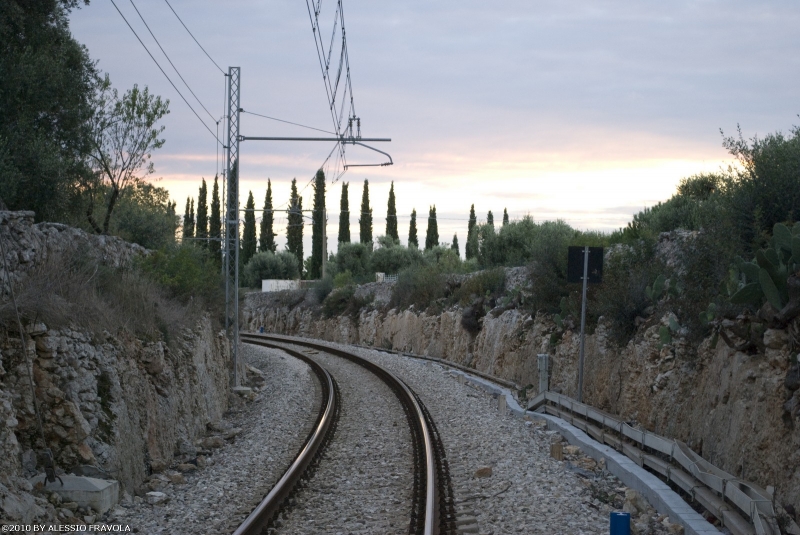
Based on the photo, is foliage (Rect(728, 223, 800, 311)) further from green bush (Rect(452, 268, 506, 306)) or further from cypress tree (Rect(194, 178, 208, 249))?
cypress tree (Rect(194, 178, 208, 249))

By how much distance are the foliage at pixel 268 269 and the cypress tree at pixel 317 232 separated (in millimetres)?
2239

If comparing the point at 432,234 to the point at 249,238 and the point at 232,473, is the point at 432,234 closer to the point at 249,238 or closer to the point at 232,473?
the point at 249,238

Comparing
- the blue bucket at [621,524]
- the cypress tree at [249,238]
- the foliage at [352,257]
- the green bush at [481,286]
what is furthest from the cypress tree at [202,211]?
the blue bucket at [621,524]

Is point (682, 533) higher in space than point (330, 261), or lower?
lower

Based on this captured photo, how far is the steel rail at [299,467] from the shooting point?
27.4ft

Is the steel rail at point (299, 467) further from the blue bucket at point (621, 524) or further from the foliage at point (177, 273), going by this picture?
the foliage at point (177, 273)

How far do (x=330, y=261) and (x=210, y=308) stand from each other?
54894 mm

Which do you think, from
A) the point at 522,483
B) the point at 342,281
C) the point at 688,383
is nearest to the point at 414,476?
the point at 522,483

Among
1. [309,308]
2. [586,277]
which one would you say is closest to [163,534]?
[586,277]

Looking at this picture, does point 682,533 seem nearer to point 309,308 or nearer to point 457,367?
point 457,367

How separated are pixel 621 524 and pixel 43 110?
19099 millimetres

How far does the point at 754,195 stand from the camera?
42.2 feet

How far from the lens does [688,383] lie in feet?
39.1

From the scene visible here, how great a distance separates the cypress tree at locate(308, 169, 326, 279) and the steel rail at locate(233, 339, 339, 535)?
5868 centimetres
